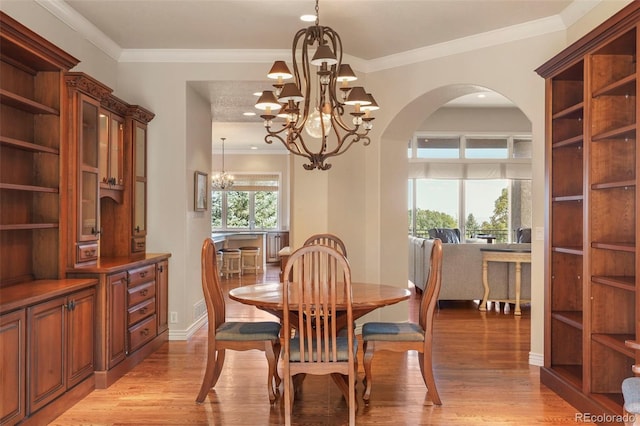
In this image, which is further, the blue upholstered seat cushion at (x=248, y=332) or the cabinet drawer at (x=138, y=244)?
the cabinet drawer at (x=138, y=244)

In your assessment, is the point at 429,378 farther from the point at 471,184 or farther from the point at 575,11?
the point at 471,184

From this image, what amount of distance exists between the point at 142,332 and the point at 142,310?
0.18 metres

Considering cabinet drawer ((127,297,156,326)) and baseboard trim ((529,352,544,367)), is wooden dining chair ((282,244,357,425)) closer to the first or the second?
cabinet drawer ((127,297,156,326))

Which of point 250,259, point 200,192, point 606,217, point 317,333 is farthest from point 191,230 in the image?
point 250,259

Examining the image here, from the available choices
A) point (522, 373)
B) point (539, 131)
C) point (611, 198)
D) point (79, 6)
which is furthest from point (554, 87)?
point (79, 6)

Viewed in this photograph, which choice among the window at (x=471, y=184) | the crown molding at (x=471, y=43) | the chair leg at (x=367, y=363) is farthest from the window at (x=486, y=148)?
the chair leg at (x=367, y=363)

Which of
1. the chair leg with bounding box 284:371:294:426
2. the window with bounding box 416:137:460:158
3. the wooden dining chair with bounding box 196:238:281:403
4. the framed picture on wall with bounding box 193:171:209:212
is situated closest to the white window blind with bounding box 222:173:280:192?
the window with bounding box 416:137:460:158

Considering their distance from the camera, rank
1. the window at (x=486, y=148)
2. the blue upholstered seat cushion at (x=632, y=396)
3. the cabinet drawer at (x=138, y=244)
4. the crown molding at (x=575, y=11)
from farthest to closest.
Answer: the window at (x=486, y=148), the cabinet drawer at (x=138, y=244), the crown molding at (x=575, y=11), the blue upholstered seat cushion at (x=632, y=396)

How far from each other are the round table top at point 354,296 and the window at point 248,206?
874 cm

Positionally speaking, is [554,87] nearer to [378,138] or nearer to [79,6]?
[378,138]

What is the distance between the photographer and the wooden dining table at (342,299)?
313 cm

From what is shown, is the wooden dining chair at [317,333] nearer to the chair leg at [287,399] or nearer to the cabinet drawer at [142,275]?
the chair leg at [287,399]

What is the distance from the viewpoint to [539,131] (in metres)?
4.30

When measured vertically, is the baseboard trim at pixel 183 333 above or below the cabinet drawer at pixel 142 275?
below
